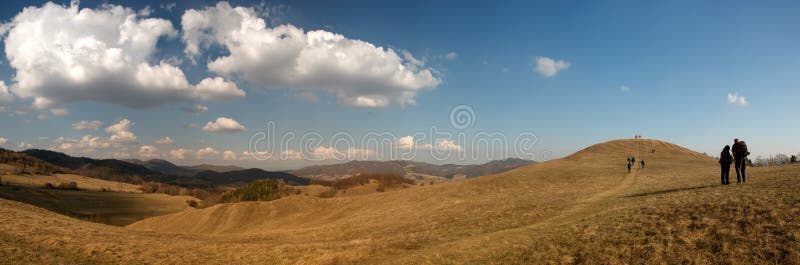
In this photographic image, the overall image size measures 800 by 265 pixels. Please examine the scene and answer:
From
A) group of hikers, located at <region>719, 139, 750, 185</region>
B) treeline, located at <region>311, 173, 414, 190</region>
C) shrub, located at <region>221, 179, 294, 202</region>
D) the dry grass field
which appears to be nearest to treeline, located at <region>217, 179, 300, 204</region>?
shrub, located at <region>221, 179, 294, 202</region>

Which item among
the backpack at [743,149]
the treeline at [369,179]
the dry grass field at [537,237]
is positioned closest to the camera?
the dry grass field at [537,237]

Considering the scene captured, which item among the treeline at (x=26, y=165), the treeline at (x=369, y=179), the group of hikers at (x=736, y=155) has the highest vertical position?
the group of hikers at (x=736, y=155)

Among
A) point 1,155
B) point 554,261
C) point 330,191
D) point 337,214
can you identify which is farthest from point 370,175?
point 1,155

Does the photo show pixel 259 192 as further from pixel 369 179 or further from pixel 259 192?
pixel 369 179

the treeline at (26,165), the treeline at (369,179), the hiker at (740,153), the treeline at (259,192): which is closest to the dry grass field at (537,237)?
the hiker at (740,153)

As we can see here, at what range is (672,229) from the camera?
13.2 m

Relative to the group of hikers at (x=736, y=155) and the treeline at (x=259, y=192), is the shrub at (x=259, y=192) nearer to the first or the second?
the treeline at (x=259, y=192)

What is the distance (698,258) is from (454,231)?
44.9 feet

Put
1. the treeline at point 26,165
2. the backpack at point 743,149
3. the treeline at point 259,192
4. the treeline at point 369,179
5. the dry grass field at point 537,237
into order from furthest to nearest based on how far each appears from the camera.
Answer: the treeline at point 26,165 → the treeline at point 369,179 → the treeline at point 259,192 → the backpack at point 743,149 → the dry grass field at point 537,237

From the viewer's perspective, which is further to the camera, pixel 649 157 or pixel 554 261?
pixel 649 157

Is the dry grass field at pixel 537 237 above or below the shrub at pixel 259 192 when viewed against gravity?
above

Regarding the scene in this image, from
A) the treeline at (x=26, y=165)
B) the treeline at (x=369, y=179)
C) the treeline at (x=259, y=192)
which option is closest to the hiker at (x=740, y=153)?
the treeline at (x=259, y=192)

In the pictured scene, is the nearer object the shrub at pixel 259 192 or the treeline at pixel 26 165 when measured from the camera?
the shrub at pixel 259 192

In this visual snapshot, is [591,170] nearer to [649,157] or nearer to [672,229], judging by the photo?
[649,157]
